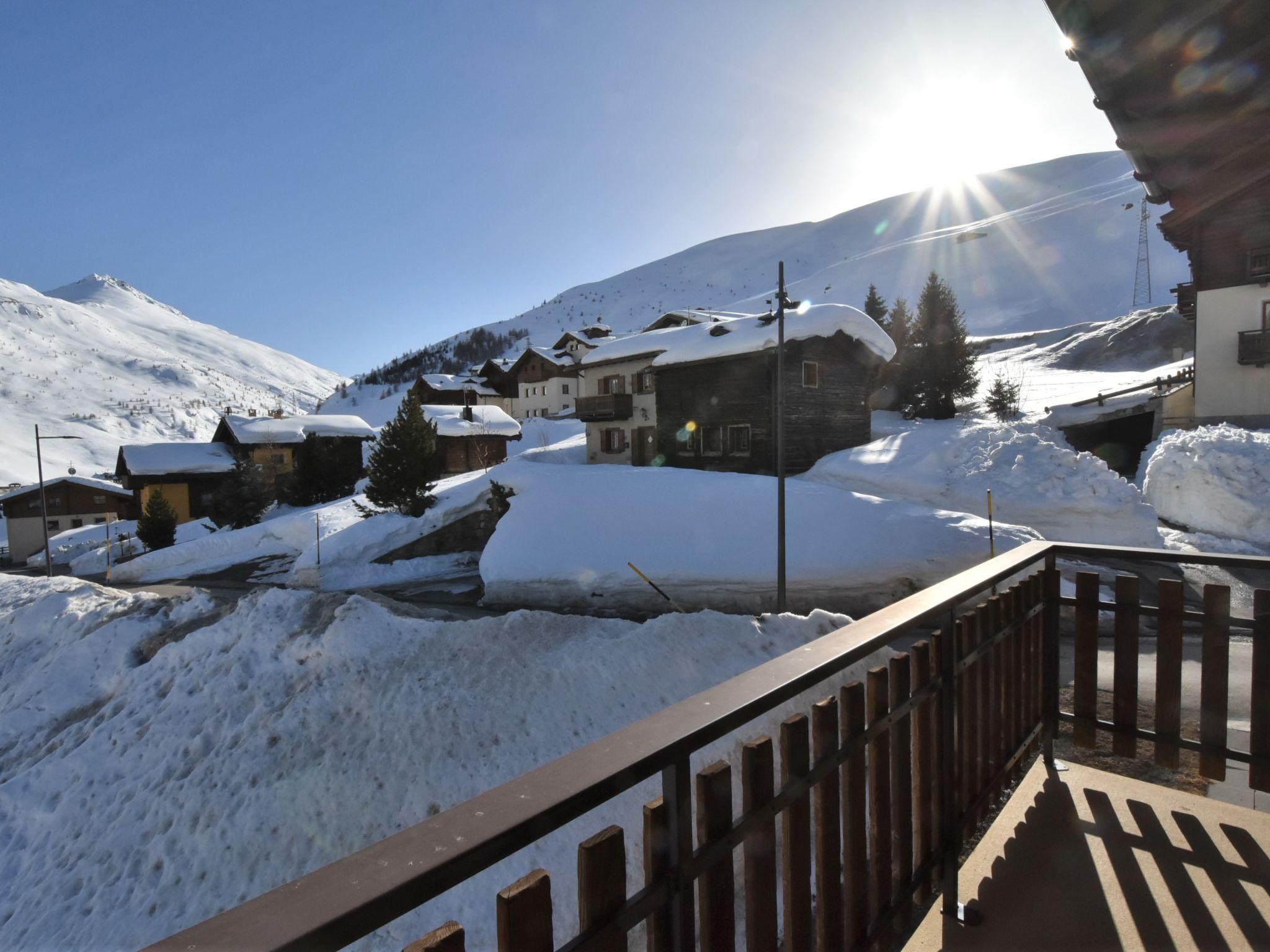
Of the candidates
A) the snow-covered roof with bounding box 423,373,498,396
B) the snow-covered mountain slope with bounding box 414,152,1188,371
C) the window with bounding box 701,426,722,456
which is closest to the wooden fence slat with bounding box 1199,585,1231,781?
the window with bounding box 701,426,722,456

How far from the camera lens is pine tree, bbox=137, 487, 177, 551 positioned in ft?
100

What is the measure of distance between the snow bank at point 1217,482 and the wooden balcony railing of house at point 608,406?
20.2 metres

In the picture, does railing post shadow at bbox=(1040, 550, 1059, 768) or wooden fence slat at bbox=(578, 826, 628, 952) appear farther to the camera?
railing post shadow at bbox=(1040, 550, 1059, 768)

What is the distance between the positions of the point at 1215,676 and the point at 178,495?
47.4 m

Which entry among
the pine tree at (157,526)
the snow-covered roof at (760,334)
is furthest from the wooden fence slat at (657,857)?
the pine tree at (157,526)

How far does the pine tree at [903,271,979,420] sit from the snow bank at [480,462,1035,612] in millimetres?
17243

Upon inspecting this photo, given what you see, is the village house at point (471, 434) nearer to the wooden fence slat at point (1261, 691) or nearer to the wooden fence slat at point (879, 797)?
the wooden fence slat at point (1261, 691)

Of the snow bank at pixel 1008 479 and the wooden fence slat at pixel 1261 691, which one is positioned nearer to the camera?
the wooden fence slat at pixel 1261 691

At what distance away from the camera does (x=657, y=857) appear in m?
1.25

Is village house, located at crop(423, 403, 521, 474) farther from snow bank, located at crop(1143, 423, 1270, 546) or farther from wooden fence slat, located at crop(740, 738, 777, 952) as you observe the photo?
wooden fence slat, located at crop(740, 738, 777, 952)

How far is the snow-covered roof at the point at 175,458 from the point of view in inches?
1467

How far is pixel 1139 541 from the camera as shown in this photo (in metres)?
16.5

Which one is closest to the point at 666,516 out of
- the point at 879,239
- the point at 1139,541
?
the point at 1139,541

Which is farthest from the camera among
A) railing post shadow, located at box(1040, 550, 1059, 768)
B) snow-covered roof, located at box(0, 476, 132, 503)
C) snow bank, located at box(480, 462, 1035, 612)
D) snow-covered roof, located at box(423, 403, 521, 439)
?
snow-covered roof, located at box(0, 476, 132, 503)
